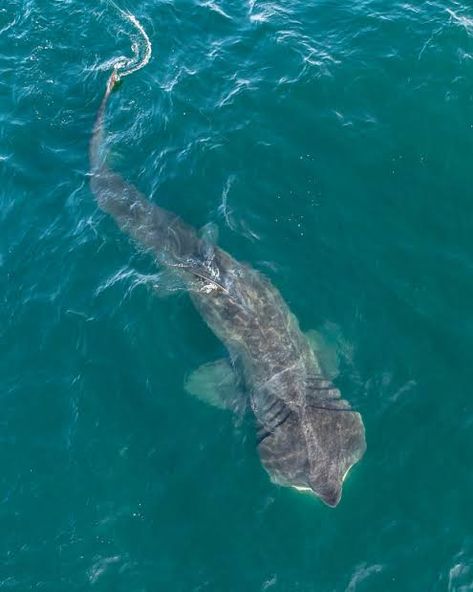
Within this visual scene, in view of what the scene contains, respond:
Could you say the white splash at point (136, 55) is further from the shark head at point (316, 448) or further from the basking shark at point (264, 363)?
the shark head at point (316, 448)

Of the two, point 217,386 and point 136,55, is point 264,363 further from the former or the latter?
point 136,55

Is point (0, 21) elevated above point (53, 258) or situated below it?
above

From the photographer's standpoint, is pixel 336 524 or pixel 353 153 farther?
pixel 353 153

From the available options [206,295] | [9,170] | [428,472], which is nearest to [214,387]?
[206,295]

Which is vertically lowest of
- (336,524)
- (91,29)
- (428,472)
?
(336,524)

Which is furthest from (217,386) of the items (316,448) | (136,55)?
(136,55)

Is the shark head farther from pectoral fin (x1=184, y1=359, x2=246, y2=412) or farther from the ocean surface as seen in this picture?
pectoral fin (x1=184, y1=359, x2=246, y2=412)

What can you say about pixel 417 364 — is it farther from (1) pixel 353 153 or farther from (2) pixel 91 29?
(2) pixel 91 29

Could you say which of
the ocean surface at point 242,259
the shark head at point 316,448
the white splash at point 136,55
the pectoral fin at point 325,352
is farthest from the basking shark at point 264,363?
the white splash at point 136,55
